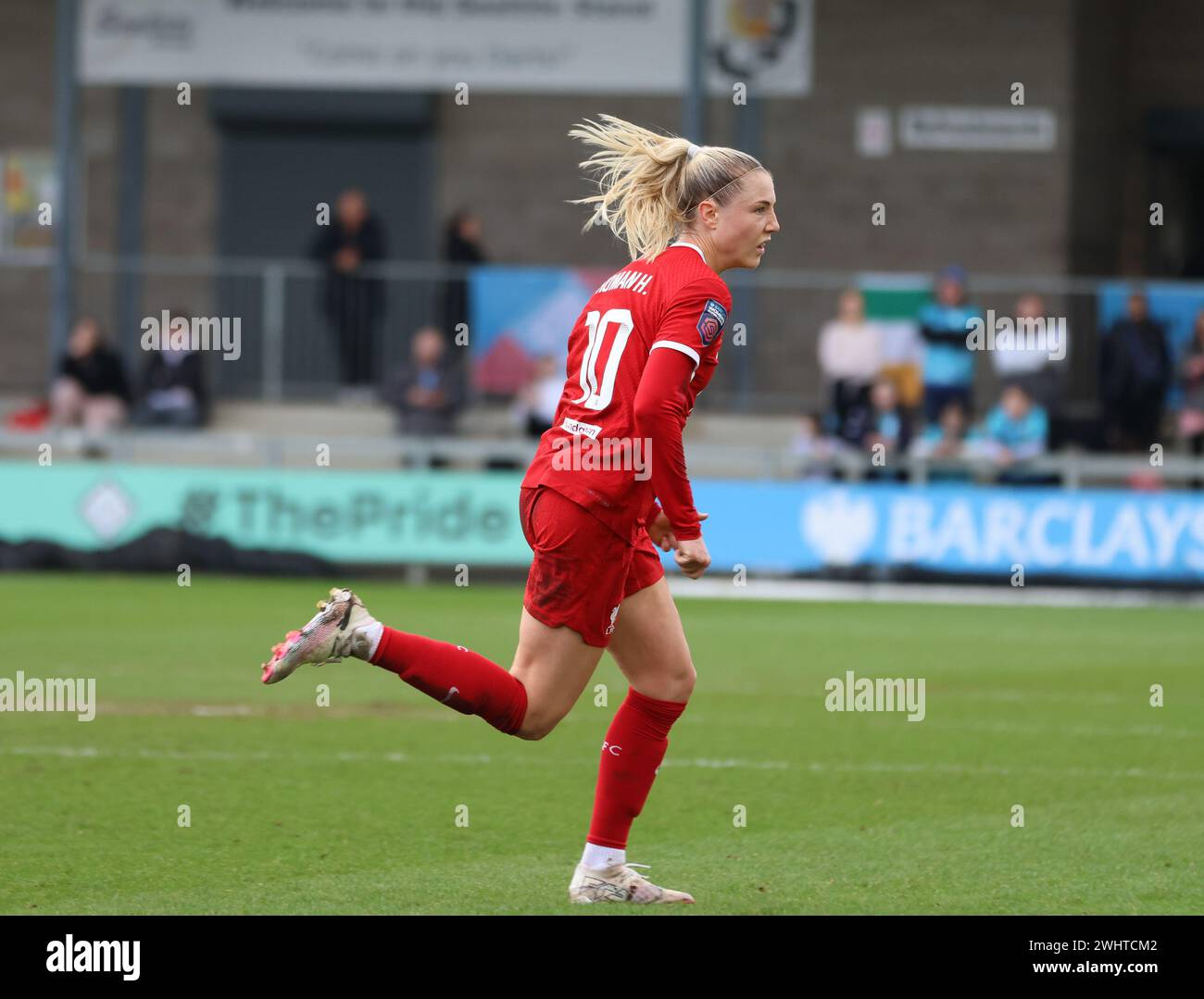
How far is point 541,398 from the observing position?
66.3ft

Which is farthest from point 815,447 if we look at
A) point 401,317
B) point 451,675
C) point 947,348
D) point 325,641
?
point 325,641

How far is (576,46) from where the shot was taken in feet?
74.5

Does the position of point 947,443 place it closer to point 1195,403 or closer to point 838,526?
point 838,526

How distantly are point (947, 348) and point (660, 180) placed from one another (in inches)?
531

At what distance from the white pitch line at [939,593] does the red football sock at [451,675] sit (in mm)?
11900

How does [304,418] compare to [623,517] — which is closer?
[623,517]

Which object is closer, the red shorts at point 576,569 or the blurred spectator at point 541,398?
the red shorts at point 576,569

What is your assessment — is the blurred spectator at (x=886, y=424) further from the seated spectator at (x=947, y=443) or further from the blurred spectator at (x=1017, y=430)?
the blurred spectator at (x=1017, y=430)

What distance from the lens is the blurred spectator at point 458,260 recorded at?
21.6 meters

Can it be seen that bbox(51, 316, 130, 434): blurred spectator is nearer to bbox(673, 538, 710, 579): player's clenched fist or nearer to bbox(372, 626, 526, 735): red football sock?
bbox(372, 626, 526, 735): red football sock

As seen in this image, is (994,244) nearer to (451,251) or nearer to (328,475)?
(451,251)

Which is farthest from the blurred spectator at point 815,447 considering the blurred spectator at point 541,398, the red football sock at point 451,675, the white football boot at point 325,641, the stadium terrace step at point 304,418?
the white football boot at point 325,641

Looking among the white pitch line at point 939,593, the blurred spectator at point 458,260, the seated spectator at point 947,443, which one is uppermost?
the blurred spectator at point 458,260
